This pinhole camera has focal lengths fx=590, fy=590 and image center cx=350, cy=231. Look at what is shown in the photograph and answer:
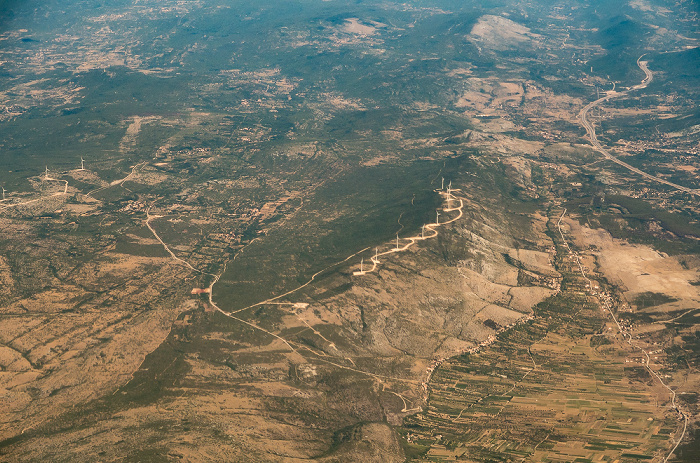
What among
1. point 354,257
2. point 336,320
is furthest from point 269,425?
point 354,257

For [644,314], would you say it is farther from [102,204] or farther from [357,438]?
[102,204]

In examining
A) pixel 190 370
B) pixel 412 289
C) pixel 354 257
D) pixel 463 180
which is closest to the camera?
pixel 190 370

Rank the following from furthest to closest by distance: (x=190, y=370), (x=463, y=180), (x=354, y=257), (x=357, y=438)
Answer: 1. (x=463, y=180)
2. (x=354, y=257)
3. (x=190, y=370)
4. (x=357, y=438)

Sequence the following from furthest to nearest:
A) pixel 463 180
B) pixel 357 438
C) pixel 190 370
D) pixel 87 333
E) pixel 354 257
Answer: pixel 463 180 → pixel 354 257 → pixel 87 333 → pixel 190 370 → pixel 357 438

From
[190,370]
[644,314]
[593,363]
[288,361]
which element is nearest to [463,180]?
[644,314]

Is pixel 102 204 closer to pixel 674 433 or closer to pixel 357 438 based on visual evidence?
pixel 357 438

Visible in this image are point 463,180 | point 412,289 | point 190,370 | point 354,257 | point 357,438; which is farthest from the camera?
point 463,180

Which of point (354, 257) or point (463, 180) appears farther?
point (463, 180)

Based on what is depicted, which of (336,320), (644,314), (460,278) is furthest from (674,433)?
(336,320)

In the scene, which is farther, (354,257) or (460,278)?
(354,257)
